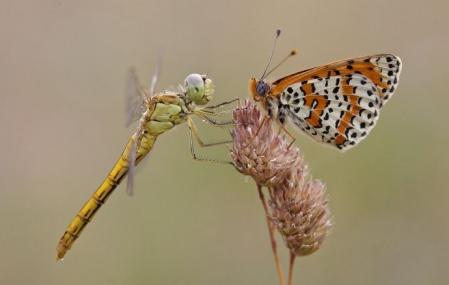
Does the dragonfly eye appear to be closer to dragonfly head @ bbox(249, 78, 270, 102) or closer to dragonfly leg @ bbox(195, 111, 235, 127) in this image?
dragonfly head @ bbox(249, 78, 270, 102)

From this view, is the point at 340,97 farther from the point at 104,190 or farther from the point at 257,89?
the point at 104,190

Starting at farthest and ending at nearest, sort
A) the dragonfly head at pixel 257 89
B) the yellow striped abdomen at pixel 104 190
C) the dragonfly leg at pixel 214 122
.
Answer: the yellow striped abdomen at pixel 104 190 → the dragonfly leg at pixel 214 122 → the dragonfly head at pixel 257 89

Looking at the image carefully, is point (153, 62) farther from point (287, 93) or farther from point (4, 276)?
point (287, 93)

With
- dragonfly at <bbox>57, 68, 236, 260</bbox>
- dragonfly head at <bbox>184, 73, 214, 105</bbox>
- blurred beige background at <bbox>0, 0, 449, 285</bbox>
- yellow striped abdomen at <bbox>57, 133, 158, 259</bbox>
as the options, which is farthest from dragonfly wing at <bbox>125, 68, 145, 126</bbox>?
blurred beige background at <bbox>0, 0, 449, 285</bbox>

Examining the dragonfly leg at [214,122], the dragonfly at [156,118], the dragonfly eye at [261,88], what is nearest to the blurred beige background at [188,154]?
the dragonfly at [156,118]

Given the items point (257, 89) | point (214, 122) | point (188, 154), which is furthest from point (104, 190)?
point (188, 154)

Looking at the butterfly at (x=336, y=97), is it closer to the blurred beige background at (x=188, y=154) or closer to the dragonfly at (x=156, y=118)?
Result: the dragonfly at (x=156, y=118)

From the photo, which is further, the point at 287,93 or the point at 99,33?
the point at 99,33

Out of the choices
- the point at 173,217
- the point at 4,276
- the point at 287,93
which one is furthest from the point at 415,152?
the point at 4,276
